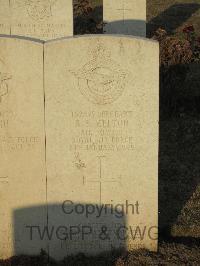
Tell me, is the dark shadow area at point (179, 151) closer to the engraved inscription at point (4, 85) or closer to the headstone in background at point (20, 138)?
the headstone in background at point (20, 138)

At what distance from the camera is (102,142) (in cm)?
470

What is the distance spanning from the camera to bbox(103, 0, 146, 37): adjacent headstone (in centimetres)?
1116

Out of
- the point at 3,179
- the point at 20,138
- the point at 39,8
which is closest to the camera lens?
the point at 20,138

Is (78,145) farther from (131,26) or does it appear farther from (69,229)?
(131,26)

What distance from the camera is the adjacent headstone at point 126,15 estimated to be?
1116 cm

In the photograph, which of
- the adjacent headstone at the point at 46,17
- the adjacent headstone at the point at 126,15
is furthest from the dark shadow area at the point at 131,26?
the adjacent headstone at the point at 46,17

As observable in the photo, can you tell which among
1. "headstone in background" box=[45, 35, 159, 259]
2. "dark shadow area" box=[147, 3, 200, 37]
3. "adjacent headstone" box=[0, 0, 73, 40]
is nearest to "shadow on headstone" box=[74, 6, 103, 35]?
"dark shadow area" box=[147, 3, 200, 37]

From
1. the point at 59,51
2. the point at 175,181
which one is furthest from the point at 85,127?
the point at 175,181

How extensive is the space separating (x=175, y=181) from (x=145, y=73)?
241cm

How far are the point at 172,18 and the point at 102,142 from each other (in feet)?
42.3

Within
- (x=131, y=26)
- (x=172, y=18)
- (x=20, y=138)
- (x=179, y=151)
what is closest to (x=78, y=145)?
(x=20, y=138)

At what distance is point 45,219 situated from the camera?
4848mm

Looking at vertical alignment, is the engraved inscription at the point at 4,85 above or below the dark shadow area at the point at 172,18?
below

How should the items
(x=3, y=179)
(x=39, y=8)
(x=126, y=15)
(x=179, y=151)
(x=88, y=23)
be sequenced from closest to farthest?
(x=3, y=179) < (x=179, y=151) < (x=39, y=8) < (x=126, y=15) < (x=88, y=23)
